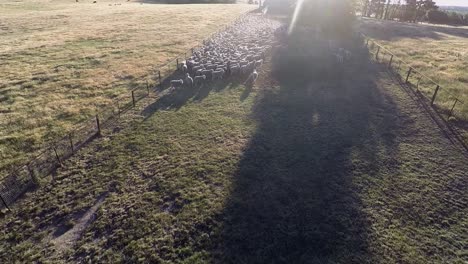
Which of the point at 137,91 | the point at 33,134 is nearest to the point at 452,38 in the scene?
the point at 137,91

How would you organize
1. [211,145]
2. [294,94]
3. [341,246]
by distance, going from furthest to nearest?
[294,94], [211,145], [341,246]

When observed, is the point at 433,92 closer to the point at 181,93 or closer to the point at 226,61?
the point at 226,61

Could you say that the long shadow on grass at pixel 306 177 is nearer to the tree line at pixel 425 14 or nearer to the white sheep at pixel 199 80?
the white sheep at pixel 199 80

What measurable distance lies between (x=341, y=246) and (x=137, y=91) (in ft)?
63.8

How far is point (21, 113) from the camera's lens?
18.7 m

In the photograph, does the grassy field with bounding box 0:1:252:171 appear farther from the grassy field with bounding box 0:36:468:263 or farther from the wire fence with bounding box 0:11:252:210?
the grassy field with bounding box 0:36:468:263

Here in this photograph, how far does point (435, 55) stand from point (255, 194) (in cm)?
3456

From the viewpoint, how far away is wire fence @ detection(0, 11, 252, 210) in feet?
39.9

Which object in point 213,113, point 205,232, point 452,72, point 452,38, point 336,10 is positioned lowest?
point 205,232

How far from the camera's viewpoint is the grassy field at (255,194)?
9.57 m

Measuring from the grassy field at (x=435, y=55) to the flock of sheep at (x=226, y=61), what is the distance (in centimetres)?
1536

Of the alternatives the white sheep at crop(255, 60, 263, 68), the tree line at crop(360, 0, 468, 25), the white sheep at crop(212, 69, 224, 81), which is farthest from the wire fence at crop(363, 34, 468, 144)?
the tree line at crop(360, 0, 468, 25)

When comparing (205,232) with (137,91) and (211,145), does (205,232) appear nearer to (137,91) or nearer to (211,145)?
(211,145)

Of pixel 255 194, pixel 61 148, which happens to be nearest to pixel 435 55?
pixel 255 194
